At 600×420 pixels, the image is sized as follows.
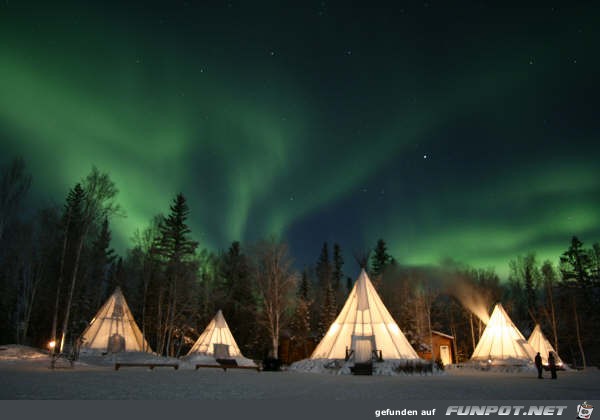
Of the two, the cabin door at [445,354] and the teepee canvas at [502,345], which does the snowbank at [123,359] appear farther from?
the cabin door at [445,354]

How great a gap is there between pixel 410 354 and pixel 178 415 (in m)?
17.6

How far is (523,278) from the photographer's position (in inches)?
1836

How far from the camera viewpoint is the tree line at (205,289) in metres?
31.0

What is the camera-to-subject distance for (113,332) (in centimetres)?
2969

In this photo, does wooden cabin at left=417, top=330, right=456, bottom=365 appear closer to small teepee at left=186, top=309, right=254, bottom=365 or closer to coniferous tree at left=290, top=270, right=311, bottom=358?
coniferous tree at left=290, top=270, right=311, bottom=358


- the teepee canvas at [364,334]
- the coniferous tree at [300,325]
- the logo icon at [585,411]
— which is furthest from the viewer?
the coniferous tree at [300,325]

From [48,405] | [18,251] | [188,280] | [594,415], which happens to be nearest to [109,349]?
[188,280]

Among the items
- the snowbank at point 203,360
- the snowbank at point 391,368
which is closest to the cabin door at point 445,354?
the snowbank at point 203,360

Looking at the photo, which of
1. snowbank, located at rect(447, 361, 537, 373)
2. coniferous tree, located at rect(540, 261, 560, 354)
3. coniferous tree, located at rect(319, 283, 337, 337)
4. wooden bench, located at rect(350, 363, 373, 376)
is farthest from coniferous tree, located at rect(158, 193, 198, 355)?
coniferous tree, located at rect(540, 261, 560, 354)

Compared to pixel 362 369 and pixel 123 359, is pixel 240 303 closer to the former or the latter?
pixel 123 359

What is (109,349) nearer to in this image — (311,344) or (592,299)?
(311,344)

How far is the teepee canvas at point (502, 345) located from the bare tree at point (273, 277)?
15357 millimetres

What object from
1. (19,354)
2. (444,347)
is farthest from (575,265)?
(19,354)

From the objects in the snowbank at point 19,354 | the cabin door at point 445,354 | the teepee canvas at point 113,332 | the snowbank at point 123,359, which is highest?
the teepee canvas at point 113,332
